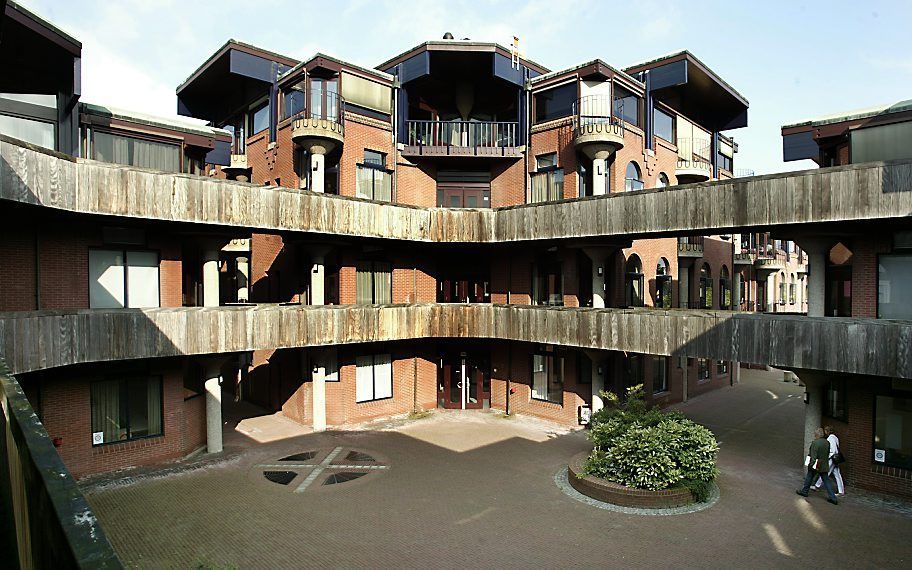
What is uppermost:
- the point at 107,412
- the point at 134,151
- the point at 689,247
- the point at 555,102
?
the point at 555,102

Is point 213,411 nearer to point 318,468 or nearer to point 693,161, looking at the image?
point 318,468

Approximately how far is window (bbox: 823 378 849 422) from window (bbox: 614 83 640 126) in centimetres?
1473

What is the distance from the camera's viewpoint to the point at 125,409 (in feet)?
62.7

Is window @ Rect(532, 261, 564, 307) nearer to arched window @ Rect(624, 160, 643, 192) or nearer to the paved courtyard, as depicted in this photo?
arched window @ Rect(624, 160, 643, 192)

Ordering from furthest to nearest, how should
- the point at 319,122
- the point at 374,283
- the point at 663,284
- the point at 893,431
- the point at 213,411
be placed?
1. the point at 663,284
2. the point at 374,283
3. the point at 319,122
4. the point at 213,411
5. the point at 893,431

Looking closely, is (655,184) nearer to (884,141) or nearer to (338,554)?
(884,141)

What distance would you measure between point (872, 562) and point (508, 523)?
28.7ft

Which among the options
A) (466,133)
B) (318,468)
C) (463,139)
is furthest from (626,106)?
(318,468)

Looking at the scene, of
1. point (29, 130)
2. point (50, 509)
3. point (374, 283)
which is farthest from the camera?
point (374, 283)

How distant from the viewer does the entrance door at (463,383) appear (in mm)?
28469

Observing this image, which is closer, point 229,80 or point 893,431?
point 893,431

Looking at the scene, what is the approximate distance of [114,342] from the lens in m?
16.7

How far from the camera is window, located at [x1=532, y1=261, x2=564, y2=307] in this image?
84.6 ft

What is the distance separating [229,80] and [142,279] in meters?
14.9
